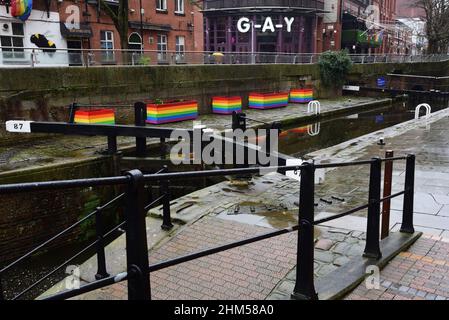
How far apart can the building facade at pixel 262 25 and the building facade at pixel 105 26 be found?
8.96m

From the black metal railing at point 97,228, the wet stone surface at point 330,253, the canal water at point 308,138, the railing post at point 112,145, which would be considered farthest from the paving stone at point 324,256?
the railing post at point 112,145

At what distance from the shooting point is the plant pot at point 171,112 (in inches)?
656

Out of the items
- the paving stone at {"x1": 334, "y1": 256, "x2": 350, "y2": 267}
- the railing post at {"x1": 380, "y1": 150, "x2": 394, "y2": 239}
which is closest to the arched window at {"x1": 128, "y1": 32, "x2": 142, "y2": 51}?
the railing post at {"x1": 380, "y1": 150, "x2": 394, "y2": 239}

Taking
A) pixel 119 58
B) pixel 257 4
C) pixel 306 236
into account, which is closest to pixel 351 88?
pixel 257 4

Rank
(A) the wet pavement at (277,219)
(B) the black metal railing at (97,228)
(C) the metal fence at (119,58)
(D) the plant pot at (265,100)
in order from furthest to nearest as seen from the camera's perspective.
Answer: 1. (D) the plant pot at (265,100)
2. (C) the metal fence at (119,58)
3. (A) the wet pavement at (277,219)
4. (B) the black metal railing at (97,228)

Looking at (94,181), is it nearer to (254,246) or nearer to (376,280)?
(376,280)

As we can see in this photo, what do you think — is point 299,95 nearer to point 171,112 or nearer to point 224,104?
point 224,104

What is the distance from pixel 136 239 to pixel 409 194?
4072 millimetres

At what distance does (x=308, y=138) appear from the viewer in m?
18.2

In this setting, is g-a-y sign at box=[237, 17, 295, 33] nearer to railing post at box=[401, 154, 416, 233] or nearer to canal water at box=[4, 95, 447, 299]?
canal water at box=[4, 95, 447, 299]

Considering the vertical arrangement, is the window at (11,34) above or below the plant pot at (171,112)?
above

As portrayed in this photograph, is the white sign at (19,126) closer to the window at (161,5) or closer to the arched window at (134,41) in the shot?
the arched window at (134,41)

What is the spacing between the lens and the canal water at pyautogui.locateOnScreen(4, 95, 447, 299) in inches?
307
